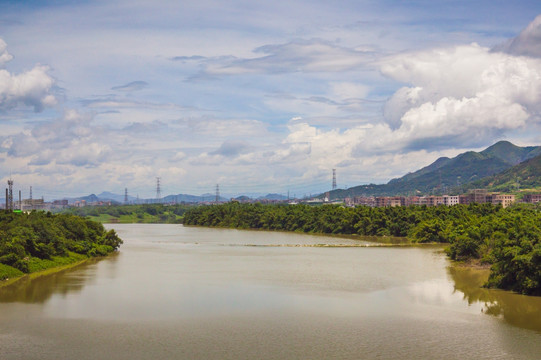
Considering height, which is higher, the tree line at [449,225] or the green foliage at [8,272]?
the tree line at [449,225]

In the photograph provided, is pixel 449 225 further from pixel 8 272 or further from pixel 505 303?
pixel 8 272

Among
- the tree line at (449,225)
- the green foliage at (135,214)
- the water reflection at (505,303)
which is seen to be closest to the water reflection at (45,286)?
the water reflection at (505,303)

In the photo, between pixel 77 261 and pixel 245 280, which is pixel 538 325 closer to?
pixel 245 280

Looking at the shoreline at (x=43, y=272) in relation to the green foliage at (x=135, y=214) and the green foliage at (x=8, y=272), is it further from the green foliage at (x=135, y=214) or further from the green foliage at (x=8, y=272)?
the green foliage at (x=135, y=214)

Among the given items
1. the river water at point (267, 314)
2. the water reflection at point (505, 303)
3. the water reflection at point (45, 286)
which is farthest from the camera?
the water reflection at point (45, 286)

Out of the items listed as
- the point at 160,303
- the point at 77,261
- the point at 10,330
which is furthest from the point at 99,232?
the point at 10,330

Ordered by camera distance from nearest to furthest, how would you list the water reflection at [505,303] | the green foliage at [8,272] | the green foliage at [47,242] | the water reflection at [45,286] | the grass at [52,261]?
the water reflection at [505,303] < the water reflection at [45,286] < the green foliage at [8,272] < the green foliage at [47,242] < the grass at [52,261]

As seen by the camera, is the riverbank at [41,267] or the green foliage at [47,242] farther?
the green foliage at [47,242]
